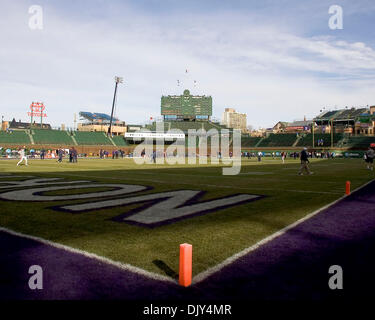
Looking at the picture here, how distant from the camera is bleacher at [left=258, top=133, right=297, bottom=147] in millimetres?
75688

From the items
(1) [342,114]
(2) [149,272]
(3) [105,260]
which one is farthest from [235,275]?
(1) [342,114]

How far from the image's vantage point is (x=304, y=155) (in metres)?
20.5

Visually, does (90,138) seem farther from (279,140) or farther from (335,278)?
(335,278)

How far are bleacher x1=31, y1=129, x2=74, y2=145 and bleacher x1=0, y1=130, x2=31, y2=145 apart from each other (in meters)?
1.68

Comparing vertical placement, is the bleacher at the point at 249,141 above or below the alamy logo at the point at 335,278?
above

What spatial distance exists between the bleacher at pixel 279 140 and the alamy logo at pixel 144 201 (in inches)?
2639

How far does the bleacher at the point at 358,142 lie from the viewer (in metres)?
64.9

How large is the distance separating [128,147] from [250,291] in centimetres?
6883

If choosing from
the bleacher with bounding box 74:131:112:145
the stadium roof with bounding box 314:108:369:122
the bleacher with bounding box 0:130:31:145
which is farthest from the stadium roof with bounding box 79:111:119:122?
the stadium roof with bounding box 314:108:369:122

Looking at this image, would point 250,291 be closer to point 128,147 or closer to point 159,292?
point 159,292

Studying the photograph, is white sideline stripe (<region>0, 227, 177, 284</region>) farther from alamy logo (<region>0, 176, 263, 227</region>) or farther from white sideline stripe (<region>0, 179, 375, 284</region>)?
alamy logo (<region>0, 176, 263, 227</region>)

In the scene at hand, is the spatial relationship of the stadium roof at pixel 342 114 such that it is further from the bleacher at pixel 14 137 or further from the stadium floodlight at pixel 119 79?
the bleacher at pixel 14 137

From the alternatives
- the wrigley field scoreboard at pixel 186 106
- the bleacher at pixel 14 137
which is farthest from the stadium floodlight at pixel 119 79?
the bleacher at pixel 14 137
